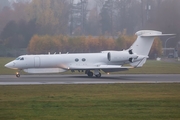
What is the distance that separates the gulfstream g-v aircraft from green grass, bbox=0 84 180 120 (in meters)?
8.39

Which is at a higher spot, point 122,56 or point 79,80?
point 122,56

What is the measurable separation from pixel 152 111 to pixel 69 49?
40.4 m

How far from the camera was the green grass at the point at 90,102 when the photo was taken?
49.0ft

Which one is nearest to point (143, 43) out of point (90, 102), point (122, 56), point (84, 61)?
point (122, 56)

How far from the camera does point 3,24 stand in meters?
71.9

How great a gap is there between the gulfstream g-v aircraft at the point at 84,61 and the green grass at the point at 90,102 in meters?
8.39

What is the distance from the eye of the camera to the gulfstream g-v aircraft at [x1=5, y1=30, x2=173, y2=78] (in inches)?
1313

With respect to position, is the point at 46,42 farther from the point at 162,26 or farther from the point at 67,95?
the point at 67,95

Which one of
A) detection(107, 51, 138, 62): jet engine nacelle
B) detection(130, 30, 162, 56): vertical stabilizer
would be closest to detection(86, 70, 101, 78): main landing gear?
detection(107, 51, 138, 62): jet engine nacelle

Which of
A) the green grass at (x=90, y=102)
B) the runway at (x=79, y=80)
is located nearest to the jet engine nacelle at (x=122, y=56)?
the runway at (x=79, y=80)

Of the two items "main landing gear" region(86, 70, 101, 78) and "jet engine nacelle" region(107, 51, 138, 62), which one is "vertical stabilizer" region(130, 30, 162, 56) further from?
"main landing gear" region(86, 70, 101, 78)

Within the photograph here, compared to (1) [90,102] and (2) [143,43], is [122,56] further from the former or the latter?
(1) [90,102]

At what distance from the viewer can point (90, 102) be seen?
18.1m

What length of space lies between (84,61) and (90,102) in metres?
16.4
